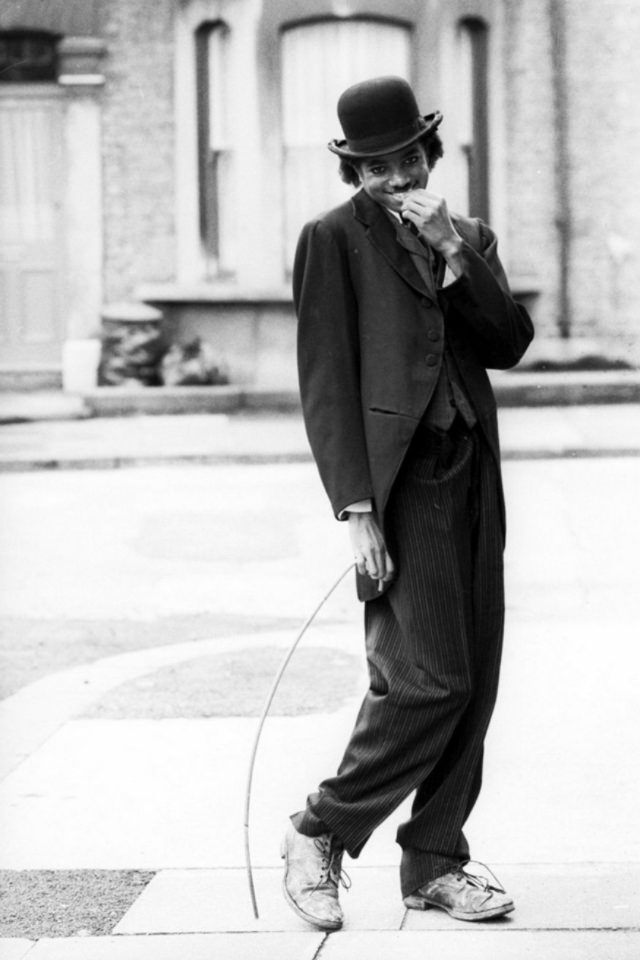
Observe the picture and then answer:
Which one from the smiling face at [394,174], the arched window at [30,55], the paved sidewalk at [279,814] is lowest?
the paved sidewalk at [279,814]

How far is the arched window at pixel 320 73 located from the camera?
700 inches

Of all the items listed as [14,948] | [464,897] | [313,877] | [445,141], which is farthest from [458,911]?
[445,141]

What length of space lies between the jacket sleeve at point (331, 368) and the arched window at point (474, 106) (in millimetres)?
14412

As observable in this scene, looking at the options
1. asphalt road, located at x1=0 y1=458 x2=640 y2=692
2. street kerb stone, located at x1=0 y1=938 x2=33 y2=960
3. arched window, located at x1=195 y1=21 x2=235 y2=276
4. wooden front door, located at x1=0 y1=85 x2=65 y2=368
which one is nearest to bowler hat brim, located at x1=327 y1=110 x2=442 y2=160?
street kerb stone, located at x1=0 y1=938 x2=33 y2=960

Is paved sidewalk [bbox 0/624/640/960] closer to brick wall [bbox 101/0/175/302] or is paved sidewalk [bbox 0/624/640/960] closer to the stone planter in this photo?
the stone planter

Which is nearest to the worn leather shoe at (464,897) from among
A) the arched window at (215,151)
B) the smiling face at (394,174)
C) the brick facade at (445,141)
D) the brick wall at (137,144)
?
the smiling face at (394,174)

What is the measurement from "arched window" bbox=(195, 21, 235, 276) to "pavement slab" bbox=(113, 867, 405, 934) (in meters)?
14.4

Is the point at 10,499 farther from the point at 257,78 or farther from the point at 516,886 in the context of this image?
the point at 516,886

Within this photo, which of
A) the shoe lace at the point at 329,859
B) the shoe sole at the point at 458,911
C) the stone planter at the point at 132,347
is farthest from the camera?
the stone planter at the point at 132,347

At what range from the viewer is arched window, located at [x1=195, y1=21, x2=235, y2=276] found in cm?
1791

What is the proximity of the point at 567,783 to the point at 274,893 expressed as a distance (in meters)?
1.24

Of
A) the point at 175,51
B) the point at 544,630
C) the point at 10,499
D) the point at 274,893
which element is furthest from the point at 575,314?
the point at 274,893

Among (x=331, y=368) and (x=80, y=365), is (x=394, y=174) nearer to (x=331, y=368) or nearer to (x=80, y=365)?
(x=331, y=368)

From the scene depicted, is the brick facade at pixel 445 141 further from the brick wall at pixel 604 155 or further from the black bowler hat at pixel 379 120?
the black bowler hat at pixel 379 120
